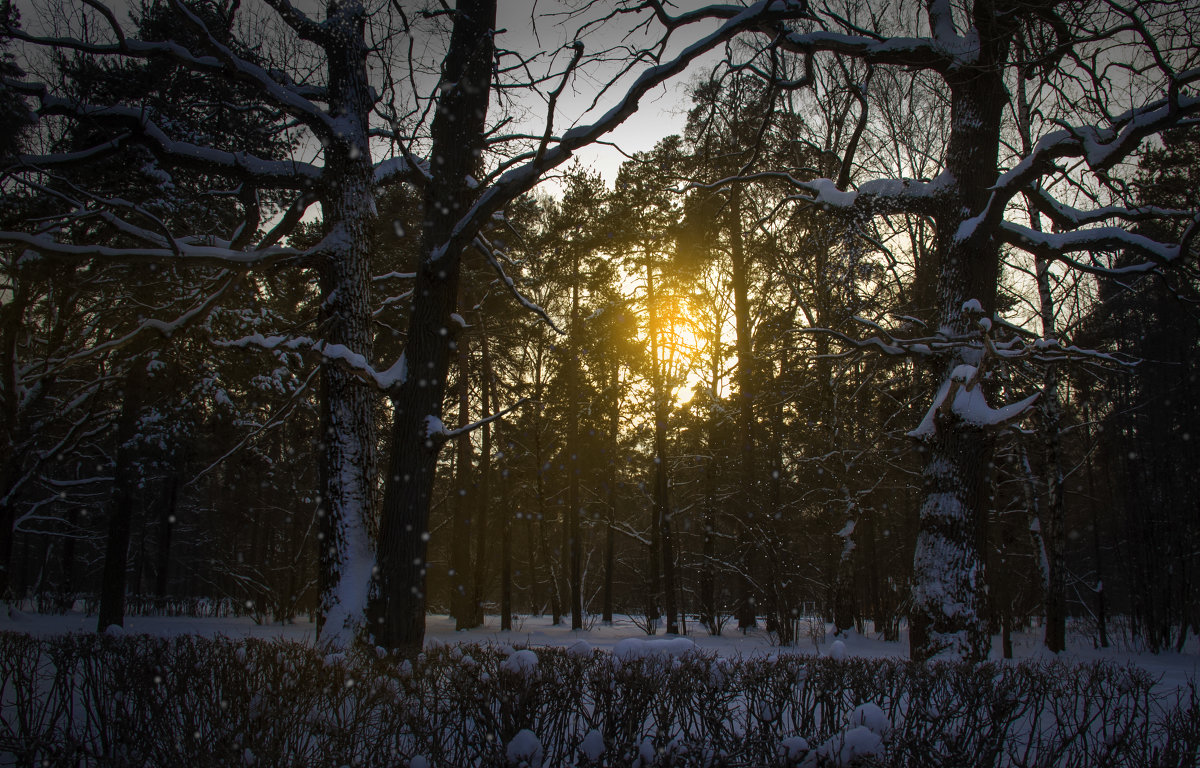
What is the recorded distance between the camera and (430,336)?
255 inches

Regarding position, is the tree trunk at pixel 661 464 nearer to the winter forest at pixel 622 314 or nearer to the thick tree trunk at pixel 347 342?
the winter forest at pixel 622 314

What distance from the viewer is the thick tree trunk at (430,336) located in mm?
6012

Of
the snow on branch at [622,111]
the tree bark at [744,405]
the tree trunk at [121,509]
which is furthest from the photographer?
the tree bark at [744,405]

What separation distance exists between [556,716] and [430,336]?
4261 mm

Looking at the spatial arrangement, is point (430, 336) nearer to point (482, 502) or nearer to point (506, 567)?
point (482, 502)

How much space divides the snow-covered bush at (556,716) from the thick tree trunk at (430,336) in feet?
6.51

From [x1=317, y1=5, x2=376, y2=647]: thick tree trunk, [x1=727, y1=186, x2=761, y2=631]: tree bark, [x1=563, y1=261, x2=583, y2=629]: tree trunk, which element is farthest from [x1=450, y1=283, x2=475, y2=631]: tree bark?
[x1=317, y1=5, x2=376, y2=647]: thick tree trunk

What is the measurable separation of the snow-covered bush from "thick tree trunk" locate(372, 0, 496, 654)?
6.51 feet

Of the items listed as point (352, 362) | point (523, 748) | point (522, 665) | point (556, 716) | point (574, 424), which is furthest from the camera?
point (574, 424)

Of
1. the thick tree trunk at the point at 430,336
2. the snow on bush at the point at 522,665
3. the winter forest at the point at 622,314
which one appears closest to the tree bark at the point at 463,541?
the winter forest at the point at 622,314

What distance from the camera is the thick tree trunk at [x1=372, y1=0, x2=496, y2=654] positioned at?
19.7ft

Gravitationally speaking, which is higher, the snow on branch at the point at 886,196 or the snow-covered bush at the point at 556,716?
the snow on branch at the point at 886,196

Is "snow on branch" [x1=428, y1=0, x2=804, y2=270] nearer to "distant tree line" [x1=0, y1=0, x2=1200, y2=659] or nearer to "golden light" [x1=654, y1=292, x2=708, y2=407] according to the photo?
"distant tree line" [x1=0, y1=0, x2=1200, y2=659]

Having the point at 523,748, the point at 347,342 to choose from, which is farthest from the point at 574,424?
the point at 523,748
